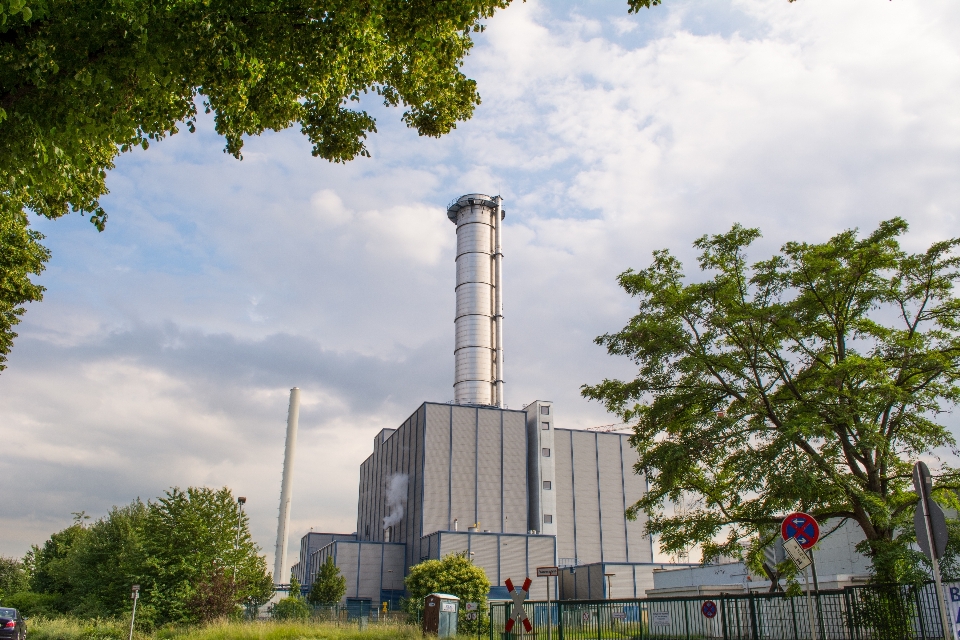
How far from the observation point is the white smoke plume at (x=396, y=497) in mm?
67062

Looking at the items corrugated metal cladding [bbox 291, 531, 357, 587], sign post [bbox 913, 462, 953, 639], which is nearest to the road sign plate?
sign post [bbox 913, 462, 953, 639]

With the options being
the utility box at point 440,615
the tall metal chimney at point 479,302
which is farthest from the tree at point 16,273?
the tall metal chimney at point 479,302

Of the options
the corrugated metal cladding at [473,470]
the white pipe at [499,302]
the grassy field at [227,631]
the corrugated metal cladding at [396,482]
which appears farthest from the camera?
the white pipe at [499,302]

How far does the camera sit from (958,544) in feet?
49.5

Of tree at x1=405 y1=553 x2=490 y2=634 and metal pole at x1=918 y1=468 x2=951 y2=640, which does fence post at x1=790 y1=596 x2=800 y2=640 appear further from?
tree at x1=405 y1=553 x2=490 y2=634

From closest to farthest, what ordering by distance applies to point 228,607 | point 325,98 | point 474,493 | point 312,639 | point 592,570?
point 325,98, point 312,639, point 228,607, point 592,570, point 474,493

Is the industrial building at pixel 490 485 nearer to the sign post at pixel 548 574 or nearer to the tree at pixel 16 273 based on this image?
the sign post at pixel 548 574

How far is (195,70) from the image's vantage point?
9.23 meters

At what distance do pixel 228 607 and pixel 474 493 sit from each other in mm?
33178

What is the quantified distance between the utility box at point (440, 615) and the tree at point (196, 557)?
9535 millimetres

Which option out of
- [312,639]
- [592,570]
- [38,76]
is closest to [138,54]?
[38,76]

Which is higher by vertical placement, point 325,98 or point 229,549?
point 325,98

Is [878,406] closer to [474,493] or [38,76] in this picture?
[38,76]

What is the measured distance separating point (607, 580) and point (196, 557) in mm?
31023
